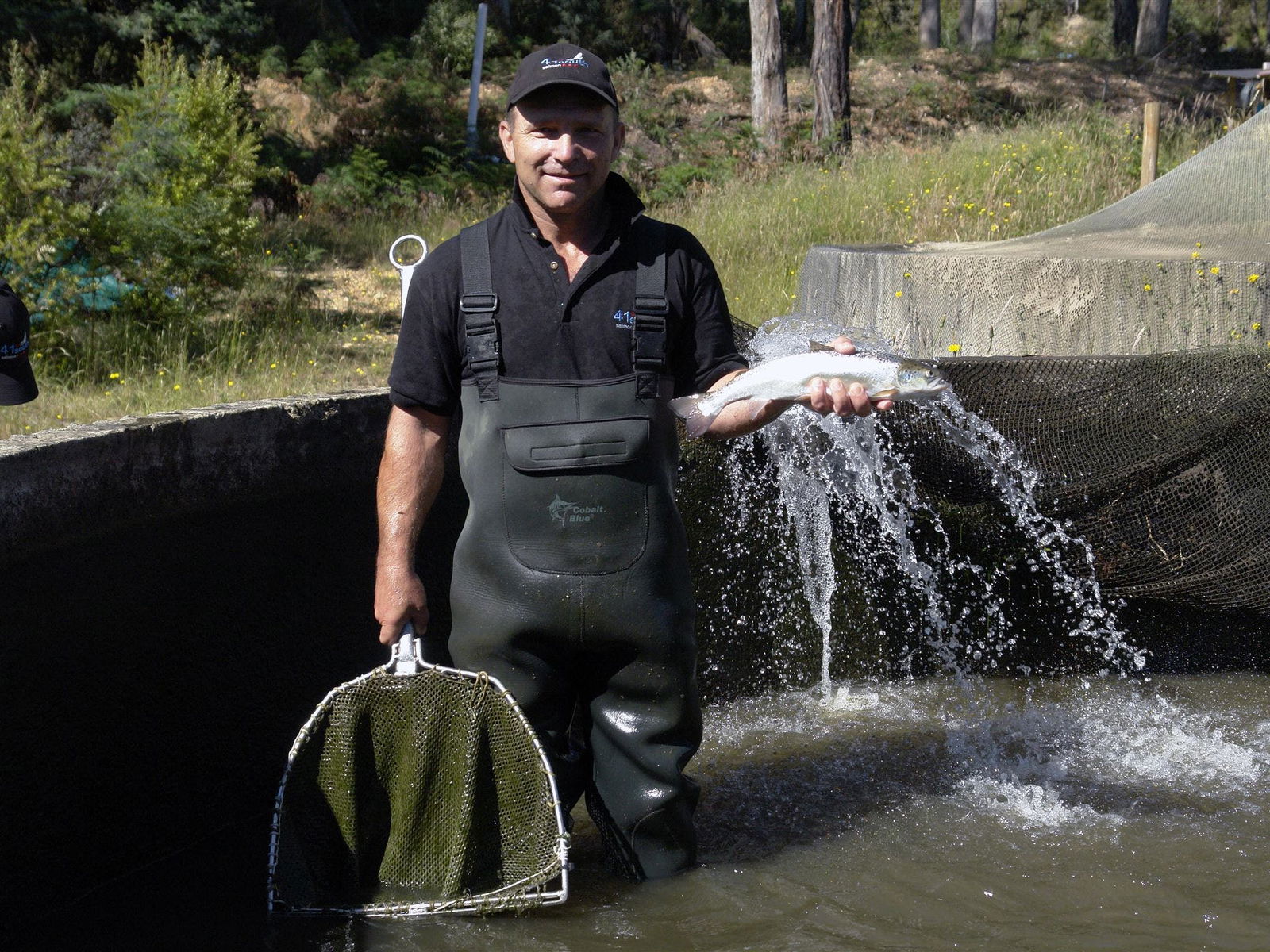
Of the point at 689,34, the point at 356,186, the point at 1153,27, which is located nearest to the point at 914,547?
the point at 356,186

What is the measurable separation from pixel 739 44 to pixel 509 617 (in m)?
34.3

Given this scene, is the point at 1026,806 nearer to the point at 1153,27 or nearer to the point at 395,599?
the point at 395,599

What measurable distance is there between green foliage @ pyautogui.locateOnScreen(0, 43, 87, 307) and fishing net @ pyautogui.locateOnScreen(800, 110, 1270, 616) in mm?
4469

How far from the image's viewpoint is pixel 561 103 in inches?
123

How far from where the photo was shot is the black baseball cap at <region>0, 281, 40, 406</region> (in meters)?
3.63

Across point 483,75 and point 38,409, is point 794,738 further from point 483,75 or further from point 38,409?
point 483,75

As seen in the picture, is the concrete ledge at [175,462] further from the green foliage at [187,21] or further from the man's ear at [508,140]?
the green foliage at [187,21]

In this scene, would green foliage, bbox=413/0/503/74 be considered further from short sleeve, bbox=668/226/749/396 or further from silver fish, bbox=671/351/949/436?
silver fish, bbox=671/351/949/436

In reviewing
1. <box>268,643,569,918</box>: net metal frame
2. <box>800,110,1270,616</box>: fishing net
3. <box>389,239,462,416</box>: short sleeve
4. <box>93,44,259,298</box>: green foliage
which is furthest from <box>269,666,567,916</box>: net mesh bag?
<box>93,44,259,298</box>: green foliage

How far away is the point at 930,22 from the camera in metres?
40.1

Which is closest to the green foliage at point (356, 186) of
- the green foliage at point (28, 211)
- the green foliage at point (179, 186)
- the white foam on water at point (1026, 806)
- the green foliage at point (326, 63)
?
the green foliage at point (326, 63)

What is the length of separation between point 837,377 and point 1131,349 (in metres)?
3.67

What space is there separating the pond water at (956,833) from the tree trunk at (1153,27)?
35261 millimetres

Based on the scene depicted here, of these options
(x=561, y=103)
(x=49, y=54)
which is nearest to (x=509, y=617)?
(x=561, y=103)
